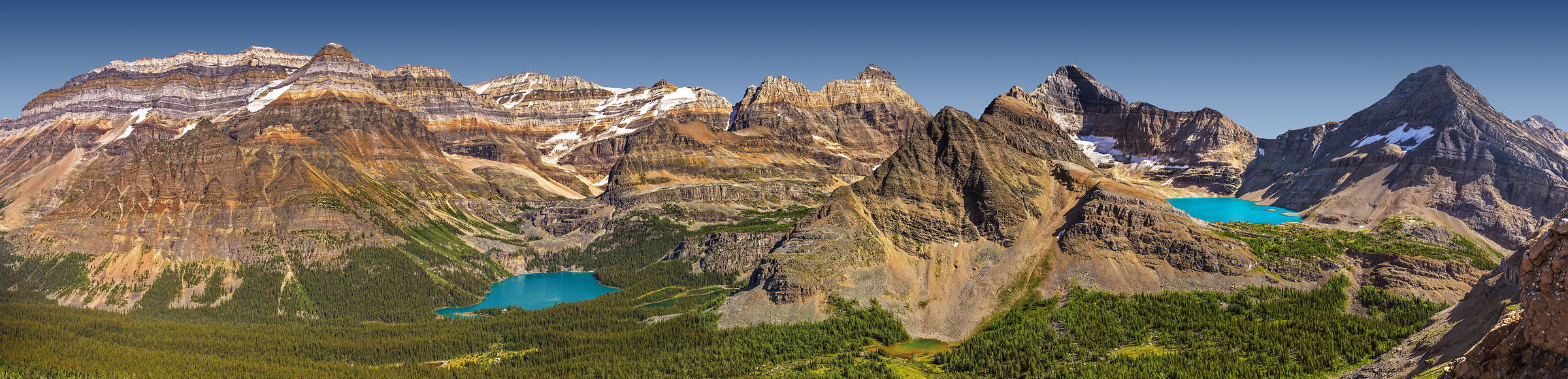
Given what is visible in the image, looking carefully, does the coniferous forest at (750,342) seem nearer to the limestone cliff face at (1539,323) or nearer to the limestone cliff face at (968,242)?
the limestone cliff face at (968,242)

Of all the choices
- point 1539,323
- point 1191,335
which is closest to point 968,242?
point 1191,335

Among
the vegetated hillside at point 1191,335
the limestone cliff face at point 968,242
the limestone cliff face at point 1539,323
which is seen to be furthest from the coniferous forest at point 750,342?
the limestone cliff face at point 1539,323

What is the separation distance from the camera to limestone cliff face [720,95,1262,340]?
145 metres

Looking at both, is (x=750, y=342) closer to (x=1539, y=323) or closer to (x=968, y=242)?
(x=968, y=242)

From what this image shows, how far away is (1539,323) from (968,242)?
12538 cm

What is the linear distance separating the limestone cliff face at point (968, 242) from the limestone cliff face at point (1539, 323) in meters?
95.7

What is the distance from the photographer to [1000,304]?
484ft

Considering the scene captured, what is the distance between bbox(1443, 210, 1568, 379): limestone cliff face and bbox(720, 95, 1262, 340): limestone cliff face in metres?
95.7

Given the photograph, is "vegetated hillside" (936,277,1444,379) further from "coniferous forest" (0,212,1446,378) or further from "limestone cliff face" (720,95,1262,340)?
"limestone cliff face" (720,95,1262,340)

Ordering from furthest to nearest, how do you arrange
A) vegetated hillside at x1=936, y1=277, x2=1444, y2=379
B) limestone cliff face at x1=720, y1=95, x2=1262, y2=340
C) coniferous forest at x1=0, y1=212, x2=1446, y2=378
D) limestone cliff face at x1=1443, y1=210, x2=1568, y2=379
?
limestone cliff face at x1=720, y1=95, x2=1262, y2=340 < coniferous forest at x1=0, y1=212, x2=1446, y2=378 < vegetated hillside at x1=936, y1=277, x2=1444, y2=379 < limestone cliff face at x1=1443, y1=210, x2=1568, y2=379

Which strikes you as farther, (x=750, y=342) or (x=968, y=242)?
(x=968, y=242)

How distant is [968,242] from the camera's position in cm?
16638

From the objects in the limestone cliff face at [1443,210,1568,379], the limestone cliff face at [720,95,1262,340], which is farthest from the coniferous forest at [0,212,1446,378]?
the limestone cliff face at [1443,210,1568,379]

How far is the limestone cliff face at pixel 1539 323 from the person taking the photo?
127ft
